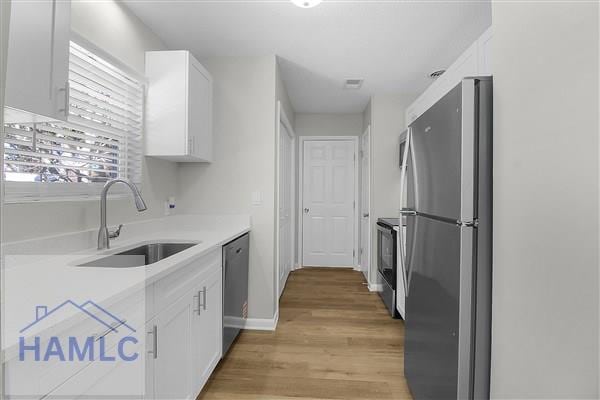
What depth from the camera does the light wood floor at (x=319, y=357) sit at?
6.02ft

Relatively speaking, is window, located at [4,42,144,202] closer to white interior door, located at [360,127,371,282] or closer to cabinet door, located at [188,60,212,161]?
cabinet door, located at [188,60,212,161]

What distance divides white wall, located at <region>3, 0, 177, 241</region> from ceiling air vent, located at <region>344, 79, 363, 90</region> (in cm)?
187

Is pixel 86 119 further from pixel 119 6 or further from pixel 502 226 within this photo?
pixel 502 226

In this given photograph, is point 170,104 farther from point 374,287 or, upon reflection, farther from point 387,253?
point 374,287

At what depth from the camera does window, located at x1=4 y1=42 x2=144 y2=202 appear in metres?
1.30

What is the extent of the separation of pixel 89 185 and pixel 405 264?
1.91 metres

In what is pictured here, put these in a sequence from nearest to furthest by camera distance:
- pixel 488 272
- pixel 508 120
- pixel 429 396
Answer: pixel 508 120 → pixel 488 272 → pixel 429 396

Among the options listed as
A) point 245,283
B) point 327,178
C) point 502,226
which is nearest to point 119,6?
point 245,283

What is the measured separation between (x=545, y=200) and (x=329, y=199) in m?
3.98

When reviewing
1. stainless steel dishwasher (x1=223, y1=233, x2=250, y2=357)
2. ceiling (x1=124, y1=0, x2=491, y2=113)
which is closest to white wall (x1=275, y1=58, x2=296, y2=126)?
ceiling (x1=124, y1=0, x2=491, y2=113)

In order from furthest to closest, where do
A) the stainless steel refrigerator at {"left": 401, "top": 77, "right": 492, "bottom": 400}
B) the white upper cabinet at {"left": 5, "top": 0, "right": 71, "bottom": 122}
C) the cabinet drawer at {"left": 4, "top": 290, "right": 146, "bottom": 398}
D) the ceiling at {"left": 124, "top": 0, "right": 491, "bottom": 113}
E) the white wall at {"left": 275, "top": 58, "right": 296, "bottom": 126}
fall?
the white wall at {"left": 275, "top": 58, "right": 296, "bottom": 126} → the ceiling at {"left": 124, "top": 0, "right": 491, "bottom": 113} → the stainless steel refrigerator at {"left": 401, "top": 77, "right": 492, "bottom": 400} → the white upper cabinet at {"left": 5, "top": 0, "right": 71, "bottom": 122} → the cabinet drawer at {"left": 4, "top": 290, "right": 146, "bottom": 398}

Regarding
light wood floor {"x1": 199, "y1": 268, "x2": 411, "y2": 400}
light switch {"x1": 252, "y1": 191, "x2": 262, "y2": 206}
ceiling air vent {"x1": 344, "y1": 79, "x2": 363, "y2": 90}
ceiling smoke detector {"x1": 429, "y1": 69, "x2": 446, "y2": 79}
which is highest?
ceiling air vent {"x1": 344, "y1": 79, "x2": 363, "y2": 90}

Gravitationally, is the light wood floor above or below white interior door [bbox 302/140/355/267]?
below

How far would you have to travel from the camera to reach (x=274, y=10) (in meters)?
2.00
